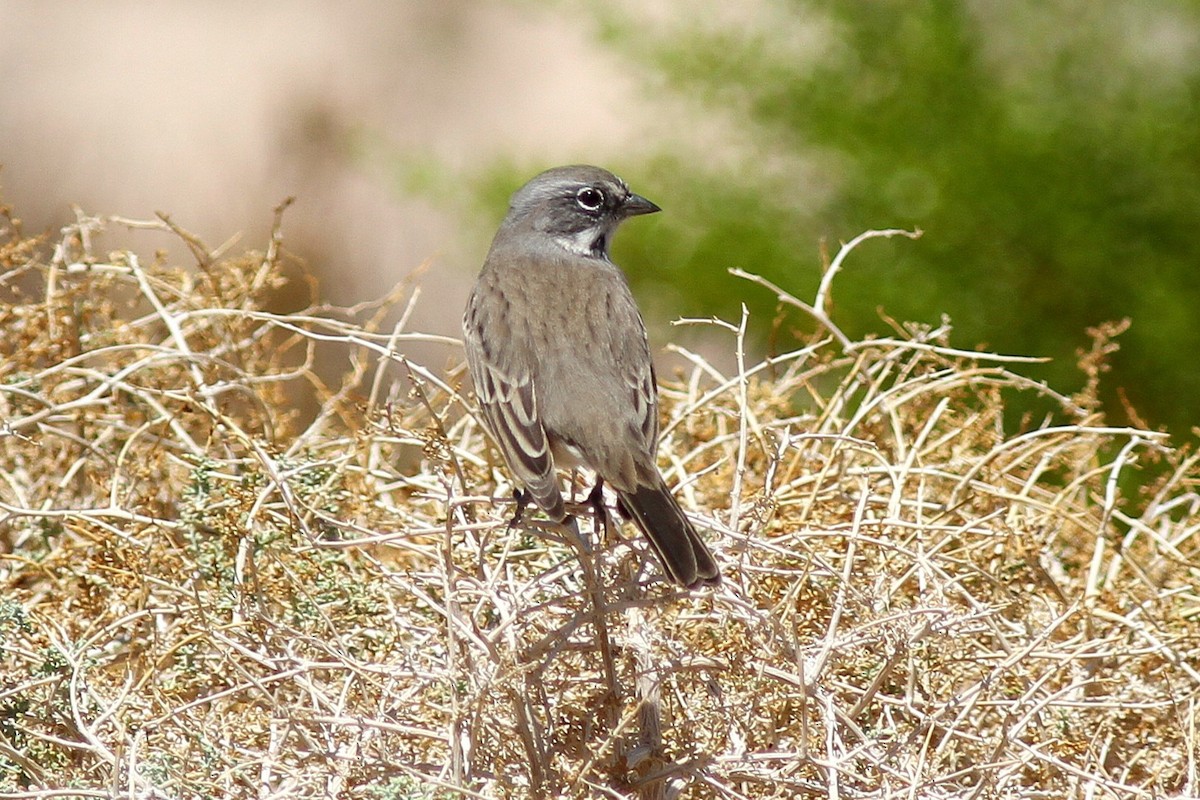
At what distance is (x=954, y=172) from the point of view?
529 centimetres

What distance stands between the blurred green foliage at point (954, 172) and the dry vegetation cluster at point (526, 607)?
1.68 m

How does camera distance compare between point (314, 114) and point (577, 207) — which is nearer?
point (577, 207)

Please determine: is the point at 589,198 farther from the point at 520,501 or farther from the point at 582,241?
the point at 520,501

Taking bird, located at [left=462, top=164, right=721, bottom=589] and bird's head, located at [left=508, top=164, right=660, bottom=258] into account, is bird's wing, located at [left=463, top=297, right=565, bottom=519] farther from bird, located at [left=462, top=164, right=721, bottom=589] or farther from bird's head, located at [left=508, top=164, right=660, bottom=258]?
bird's head, located at [left=508, top=164, right=660, bottom=258]

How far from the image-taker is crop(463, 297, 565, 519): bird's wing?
2783mm

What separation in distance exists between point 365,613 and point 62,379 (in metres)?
1.12

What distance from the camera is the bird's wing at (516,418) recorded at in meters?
2.78

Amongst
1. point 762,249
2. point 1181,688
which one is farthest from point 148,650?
point 762,249

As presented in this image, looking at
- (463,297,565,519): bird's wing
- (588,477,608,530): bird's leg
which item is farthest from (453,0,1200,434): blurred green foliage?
(588,477,608,530): bird's leg

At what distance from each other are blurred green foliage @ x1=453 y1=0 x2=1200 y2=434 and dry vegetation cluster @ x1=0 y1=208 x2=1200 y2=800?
1.68 meters

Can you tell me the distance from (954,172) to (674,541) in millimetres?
3233

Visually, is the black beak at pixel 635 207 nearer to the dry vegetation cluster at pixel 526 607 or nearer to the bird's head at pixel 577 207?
the bird's head at pixel 577 207

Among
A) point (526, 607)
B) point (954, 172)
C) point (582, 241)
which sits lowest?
point (526, 607)

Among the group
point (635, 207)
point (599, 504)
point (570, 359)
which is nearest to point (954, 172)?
point (635, 207)
